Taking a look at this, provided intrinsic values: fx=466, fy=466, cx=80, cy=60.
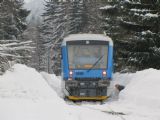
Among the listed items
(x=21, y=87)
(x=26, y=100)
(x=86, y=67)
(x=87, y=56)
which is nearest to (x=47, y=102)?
(x=26, y=100)

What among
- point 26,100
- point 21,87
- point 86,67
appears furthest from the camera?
point 86,67

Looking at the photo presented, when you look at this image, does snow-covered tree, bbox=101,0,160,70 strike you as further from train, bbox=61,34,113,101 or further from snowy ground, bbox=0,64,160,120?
snowy ground, bbox=0,64,160,120

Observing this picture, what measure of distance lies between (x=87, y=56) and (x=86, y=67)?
1.63 ft

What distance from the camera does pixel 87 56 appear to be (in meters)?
20.2

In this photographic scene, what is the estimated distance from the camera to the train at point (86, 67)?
1962 centimetres

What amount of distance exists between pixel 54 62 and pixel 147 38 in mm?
42989

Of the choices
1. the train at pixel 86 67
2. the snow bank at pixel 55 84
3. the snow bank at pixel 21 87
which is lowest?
the snow bank at pixel 55 84

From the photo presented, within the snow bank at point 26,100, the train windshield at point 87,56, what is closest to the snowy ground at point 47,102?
the snow bank at point 26,100

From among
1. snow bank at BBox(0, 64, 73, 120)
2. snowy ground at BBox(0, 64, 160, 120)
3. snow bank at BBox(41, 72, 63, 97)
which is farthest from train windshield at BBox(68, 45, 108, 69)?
snow bank at BBox(0, 64, 73, 120)

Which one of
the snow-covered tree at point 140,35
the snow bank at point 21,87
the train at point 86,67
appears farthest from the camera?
the snow-covered tree at point 140,35

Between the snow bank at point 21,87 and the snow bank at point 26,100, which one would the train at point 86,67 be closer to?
the snow bank at point 26,100

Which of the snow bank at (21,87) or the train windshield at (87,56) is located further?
the train windshield at (87,56)

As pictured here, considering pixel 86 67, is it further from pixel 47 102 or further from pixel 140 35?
pixel 47 102

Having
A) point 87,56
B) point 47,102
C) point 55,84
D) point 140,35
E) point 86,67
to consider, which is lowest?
point 55,84
